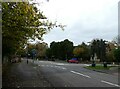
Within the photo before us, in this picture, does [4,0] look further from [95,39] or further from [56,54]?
[56,54]

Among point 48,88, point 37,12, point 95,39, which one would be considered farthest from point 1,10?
point 95,39

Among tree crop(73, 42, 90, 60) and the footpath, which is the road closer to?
the footpath

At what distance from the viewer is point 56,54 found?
144m

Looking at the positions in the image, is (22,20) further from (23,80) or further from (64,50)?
(64,50)

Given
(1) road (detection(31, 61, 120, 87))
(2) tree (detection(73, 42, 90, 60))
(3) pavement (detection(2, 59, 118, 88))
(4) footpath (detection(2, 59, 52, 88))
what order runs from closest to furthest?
(4) footpath (detection(2, 59, 52, 88)) → (3) pavement (detection(2, 59, 118, 88)) → (1) road (detection(31, 61, 120, 87)) → (2) tree (detection(73, 42, 90, 60))

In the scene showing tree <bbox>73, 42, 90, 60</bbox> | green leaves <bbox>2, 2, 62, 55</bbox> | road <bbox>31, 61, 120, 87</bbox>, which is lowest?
road <bbox>31, 61, 120, 87</bbox>

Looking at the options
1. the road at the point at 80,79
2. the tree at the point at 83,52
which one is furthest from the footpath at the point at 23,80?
the tree at the point at 83,52

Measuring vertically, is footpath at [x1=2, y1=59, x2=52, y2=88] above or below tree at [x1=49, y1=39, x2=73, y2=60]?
below

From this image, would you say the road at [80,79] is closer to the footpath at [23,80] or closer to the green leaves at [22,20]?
the footpath at [23,80]

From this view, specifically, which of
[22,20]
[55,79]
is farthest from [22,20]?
[55,79]

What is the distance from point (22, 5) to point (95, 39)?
11878 cm

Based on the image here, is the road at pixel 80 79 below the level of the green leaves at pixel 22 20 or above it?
below

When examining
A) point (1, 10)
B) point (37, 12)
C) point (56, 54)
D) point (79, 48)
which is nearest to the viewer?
point (1, 10)

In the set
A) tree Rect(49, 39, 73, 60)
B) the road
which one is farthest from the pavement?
tree Rect(49, 39, 73, 60)
